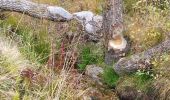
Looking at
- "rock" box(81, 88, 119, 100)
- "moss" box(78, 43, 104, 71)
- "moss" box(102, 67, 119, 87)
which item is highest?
"moss" box(78, 43, 104, 71)

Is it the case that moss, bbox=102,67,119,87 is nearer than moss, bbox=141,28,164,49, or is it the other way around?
moss, bbox=102,67,119,87

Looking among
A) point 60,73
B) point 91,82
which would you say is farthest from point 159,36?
point 60,73

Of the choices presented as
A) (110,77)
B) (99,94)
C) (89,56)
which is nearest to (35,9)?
(89,56)

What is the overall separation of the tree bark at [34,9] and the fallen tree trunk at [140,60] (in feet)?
5.16

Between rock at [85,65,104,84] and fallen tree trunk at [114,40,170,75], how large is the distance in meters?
0.38

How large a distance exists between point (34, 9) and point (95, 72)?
159 centimetres

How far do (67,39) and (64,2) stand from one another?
156 cm

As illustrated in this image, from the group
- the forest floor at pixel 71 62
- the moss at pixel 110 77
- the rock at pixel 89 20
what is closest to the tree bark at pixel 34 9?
the forest floor at pixel 71 62

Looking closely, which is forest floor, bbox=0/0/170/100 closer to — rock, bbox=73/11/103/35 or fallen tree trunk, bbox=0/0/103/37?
rock, bbox=73/11/103/35

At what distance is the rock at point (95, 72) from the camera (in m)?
7.48

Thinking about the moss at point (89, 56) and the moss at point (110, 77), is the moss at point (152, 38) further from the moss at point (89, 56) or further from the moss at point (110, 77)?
the moss at point (89, 56)

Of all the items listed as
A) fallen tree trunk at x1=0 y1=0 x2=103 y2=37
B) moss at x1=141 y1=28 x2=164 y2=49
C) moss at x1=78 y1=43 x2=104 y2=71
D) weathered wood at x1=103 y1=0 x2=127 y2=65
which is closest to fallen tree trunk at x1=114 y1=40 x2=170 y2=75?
weathered wood at x1=103 y1=0 x2=127 y2=65

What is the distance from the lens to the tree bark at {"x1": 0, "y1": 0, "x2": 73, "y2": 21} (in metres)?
8.16

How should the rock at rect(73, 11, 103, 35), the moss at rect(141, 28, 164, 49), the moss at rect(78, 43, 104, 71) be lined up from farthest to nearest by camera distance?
the rock at rect(73, 11, 103, 35) < the moss at rect(78, 43, 104, 71) < the moss at rect(141, 28, 164, 49)
